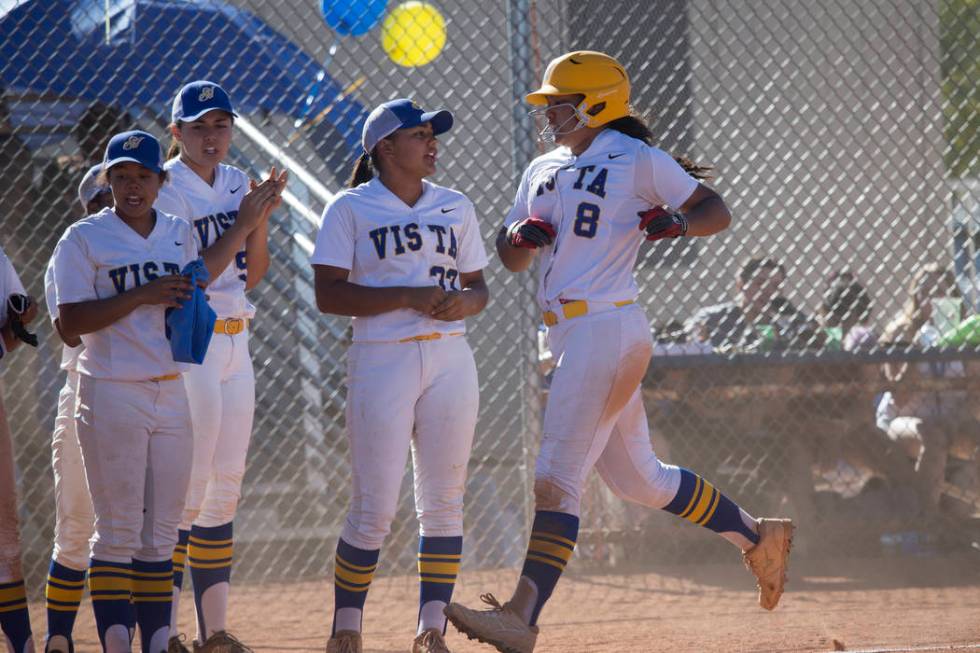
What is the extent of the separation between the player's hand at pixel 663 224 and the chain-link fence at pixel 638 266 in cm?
213

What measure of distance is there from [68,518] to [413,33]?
3247mm

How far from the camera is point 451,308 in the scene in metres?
3.72

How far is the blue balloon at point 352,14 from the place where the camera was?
598 cm

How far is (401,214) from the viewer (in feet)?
12.5

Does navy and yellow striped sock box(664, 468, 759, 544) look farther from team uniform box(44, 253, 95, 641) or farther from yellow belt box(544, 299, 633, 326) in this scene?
team uniform box(44, 253, 95, 641)

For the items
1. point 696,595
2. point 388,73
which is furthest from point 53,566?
point 388,73

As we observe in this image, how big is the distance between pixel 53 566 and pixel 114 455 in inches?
34.8

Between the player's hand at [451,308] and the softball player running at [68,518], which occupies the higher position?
the player's hand at [451,308]

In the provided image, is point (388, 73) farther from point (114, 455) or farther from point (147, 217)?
point (114, 455)

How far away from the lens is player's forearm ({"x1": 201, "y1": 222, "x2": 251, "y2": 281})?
148 inches

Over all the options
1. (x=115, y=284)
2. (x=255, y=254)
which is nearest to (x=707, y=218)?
(x=255, y=254)

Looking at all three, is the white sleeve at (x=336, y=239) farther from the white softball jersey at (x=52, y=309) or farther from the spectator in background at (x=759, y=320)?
the spectator in background at (x=759, y=320)

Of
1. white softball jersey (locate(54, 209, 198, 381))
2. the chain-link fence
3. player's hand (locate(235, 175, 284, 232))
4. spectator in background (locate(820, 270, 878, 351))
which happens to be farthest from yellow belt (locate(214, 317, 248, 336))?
spectator in background (locate(820, 270, 878, 351))

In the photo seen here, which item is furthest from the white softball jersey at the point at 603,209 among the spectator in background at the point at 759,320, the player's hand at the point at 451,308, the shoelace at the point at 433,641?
the spectator in background at the point at 759,320
